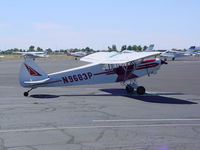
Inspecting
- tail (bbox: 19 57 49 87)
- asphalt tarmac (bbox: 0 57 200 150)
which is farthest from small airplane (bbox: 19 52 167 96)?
asphalt tarmac (bbox: 0 57 200 150)

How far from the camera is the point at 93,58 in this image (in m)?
19.8

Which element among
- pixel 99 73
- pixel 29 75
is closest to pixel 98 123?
pixel 29 75

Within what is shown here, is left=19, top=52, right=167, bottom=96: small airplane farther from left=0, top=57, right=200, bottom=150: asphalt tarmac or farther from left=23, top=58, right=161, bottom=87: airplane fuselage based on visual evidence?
left=0, top=57, right=200, bottom=150: asphalt tarmac

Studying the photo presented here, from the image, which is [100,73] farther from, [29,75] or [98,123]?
[98,123]

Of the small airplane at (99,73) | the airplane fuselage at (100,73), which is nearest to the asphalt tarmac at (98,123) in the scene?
the small airplane at (99,73)

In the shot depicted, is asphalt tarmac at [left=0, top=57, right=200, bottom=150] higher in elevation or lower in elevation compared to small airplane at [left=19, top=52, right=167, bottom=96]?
lower

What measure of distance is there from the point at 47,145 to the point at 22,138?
0.89 metres

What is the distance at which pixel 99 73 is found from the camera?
1694 centimetres

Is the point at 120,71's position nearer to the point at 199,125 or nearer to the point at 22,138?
the point at 199,125

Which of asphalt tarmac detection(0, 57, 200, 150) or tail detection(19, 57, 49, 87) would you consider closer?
asphalt tarmac detection(0, 57, 200, 150)

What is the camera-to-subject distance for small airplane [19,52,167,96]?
50.9 feet

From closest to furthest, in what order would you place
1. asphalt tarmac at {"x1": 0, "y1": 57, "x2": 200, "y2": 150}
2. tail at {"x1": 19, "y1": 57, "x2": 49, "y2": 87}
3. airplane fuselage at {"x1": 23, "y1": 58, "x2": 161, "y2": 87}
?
asphalt tarmac at {"x1": 0, "y1": 57, "x2": 200, "y2": 150}, tail at {"x1": 19, "y1": 57, "x2": 49, "y2": 87}, airplane fuselage at {"x1": 23, "y1": 58, "x2": 161, "y2": 87}

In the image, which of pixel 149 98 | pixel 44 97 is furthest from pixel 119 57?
pixel 44 97

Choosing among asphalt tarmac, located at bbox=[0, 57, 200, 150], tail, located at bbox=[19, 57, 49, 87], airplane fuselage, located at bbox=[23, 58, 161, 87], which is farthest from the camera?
airplane fuselage, located at bbox=[23, 58, 161, 87]
